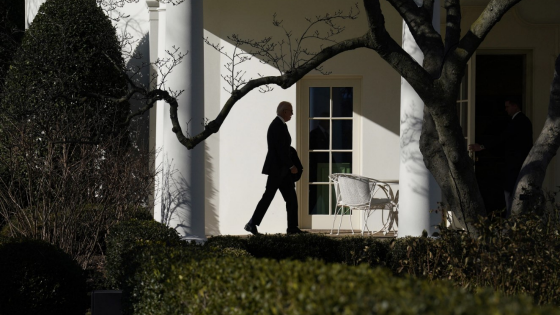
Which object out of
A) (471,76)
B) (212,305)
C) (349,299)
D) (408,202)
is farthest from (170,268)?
(471,76)

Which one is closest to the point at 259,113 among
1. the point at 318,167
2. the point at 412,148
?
the point at 318,167

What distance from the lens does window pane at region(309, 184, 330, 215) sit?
449 inches

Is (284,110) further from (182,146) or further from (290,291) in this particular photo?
(290,291)

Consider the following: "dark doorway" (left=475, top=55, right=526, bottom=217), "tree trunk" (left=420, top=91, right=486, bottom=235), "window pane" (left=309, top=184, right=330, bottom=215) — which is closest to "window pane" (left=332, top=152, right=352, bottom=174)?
"window pane" (left=309, top=184, right=330, bottom=215)

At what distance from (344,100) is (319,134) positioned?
65 centimetres

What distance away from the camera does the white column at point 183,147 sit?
7.77 m

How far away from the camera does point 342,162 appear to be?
11.4 m

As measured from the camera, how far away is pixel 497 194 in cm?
1189

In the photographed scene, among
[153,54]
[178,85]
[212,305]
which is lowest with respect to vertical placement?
[212,305]

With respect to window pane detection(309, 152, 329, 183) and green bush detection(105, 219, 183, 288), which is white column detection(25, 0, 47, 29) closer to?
window pane detection(309, 152, 329, 183)

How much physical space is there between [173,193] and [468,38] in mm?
3673

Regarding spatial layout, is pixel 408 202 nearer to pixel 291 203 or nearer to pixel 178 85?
pixel 291 203

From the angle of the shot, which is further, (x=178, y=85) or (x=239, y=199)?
(x=239, y=199)

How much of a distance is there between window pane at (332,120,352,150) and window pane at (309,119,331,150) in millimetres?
109
